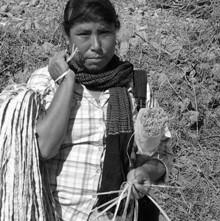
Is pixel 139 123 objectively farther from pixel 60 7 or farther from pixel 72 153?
pixel 60 7

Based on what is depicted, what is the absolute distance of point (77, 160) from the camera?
1.58 m

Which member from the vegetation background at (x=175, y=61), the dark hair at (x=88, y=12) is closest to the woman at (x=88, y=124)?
the dark hair at (x=88, y=12)

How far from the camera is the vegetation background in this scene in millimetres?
3141

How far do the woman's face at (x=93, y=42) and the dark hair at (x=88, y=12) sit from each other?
15mm

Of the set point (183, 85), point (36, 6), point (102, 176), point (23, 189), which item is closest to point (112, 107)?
point (102, 176)

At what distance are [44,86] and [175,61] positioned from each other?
2.46 m

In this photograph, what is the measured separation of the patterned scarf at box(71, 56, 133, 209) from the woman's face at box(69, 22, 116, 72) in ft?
0.14

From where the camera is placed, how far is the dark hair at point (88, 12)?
1604 millimetres

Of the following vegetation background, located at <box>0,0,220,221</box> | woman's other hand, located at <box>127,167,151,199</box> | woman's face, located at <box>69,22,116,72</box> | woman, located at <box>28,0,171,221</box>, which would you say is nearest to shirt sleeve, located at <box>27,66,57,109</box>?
woman, located at <box>28,0,171,221</box>

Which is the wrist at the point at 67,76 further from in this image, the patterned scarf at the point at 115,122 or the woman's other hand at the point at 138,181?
the woman's other hand at the point at 138,181

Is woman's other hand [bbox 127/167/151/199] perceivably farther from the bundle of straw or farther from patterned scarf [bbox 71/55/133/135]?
patterned scarf [bbox 71/55/133/135]

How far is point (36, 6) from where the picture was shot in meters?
4.57

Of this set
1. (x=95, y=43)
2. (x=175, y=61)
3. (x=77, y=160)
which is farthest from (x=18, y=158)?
(x=175, y=61)

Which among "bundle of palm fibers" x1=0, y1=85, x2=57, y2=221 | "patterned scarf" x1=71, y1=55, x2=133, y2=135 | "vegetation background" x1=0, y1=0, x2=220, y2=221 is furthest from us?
"vegetation background" x1=0, y1=0, x2=220, y2=221
